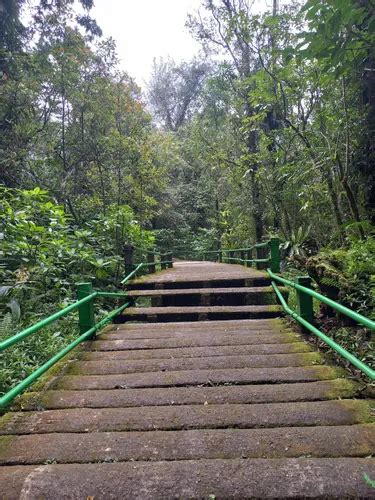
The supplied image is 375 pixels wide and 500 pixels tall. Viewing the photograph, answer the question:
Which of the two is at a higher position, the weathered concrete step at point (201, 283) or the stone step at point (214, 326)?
the weathered concrete step at point (201, 283)

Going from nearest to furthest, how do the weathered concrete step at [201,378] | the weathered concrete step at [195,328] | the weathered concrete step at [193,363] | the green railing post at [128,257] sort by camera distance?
the weathered concrete step at [201,378], the weathered concrete step at [193,363], the weathered concrete step at [195,328], the green railing post at [128,257]

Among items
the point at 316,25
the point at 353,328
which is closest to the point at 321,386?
the point at 353,328

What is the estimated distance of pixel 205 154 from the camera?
12.7m

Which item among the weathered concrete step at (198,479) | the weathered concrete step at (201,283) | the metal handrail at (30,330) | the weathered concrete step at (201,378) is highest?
the metal handrail at (30,330)

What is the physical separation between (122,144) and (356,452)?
8.44 metres

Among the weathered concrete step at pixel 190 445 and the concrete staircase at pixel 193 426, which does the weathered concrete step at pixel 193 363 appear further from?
the weathered concrete step at pixel 190 445

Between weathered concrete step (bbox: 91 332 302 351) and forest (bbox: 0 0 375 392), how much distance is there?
1.88 ft

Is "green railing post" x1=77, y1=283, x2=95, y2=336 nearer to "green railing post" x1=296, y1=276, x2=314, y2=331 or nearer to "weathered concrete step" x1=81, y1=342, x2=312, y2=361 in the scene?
"weathered concrete step" x1=81, y1=342, x2=312, y2=361

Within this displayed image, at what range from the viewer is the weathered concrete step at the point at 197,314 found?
464 centimetres

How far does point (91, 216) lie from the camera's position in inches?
377

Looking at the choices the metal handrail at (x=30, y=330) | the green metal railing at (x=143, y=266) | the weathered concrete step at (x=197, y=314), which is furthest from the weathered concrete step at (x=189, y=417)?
the green metal railing at (x=143, y=266)

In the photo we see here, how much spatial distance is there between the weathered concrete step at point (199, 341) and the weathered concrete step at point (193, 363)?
390 mm

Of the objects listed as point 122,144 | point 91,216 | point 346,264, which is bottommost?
point 346,264

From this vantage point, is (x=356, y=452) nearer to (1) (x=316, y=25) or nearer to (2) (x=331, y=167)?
(1) (x=316, y=25)
